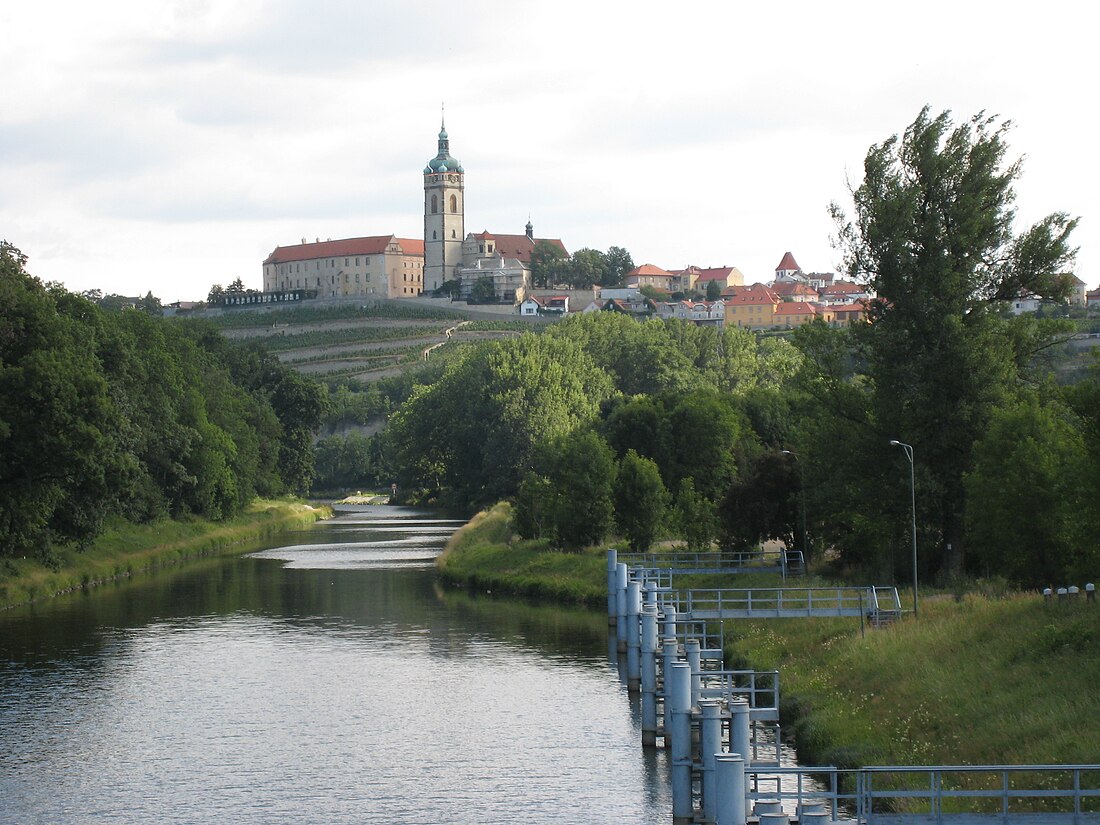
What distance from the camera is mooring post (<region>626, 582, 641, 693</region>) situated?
4116 centimetres

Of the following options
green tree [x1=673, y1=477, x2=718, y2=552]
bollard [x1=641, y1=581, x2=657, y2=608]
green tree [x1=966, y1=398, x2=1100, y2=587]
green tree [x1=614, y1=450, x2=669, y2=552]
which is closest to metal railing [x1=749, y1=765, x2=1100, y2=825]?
bollard [x1=641, y1=581, x2=657, y2=608]

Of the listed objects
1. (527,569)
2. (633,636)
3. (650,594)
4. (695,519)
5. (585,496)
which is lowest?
(527,569)

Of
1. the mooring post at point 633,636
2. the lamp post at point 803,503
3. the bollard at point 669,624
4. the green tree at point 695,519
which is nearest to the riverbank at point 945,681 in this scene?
the bollard at point 669,624

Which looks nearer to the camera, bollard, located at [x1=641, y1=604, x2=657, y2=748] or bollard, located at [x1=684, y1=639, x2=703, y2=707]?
bollard, located at [x1=684, y1=639, x2=703, y2=707]

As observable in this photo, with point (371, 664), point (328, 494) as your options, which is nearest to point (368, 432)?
point (328, 494)

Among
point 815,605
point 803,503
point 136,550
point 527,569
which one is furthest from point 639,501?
point 136,550

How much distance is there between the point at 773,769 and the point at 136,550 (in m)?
57.5

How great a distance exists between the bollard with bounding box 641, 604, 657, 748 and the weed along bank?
0.08ft

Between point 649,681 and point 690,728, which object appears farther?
point 649,681

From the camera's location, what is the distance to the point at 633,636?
4209 centimetres

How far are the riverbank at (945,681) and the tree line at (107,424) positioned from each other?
27.3 metres

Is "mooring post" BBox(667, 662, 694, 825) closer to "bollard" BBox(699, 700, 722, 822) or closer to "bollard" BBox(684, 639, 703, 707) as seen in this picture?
"bollard" BBox(699, 700, 722, 822)

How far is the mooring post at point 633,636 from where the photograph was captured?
41.2 m

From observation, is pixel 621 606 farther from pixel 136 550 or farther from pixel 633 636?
pixel 136 550
